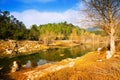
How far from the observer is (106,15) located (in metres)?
20.2

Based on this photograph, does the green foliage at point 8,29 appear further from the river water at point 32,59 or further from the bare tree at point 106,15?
the bare tree at point 106,15

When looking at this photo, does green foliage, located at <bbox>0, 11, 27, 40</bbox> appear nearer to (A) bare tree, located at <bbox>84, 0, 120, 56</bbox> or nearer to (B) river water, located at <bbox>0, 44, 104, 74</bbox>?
(B) river water, located at <bbox>0, 44, 104, 74</bbox>

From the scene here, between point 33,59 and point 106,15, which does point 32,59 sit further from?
point 106,15

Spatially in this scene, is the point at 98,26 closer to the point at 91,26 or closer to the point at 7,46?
the point at 91,26

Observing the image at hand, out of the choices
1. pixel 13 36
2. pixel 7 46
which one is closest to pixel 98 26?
pixel 7 46

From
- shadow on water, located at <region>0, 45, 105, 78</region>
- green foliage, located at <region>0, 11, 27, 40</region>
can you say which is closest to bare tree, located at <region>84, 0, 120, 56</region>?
shadow on water, located at <region>0, 45, 105, 78</region>

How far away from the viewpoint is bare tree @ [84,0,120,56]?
775 inches

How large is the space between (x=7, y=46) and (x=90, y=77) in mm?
64346

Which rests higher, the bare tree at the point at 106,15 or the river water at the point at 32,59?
the bare tree at the point at 106,15

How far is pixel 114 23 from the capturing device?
2000 cm

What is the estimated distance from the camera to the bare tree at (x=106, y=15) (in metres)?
19.7

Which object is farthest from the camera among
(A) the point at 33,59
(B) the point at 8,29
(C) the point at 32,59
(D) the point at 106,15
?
(B) the point at 8,29

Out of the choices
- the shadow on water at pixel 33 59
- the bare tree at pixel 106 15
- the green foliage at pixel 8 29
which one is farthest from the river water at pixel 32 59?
the green foliage at pixel 8 29

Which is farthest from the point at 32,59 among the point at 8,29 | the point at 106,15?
the point at 8,29
